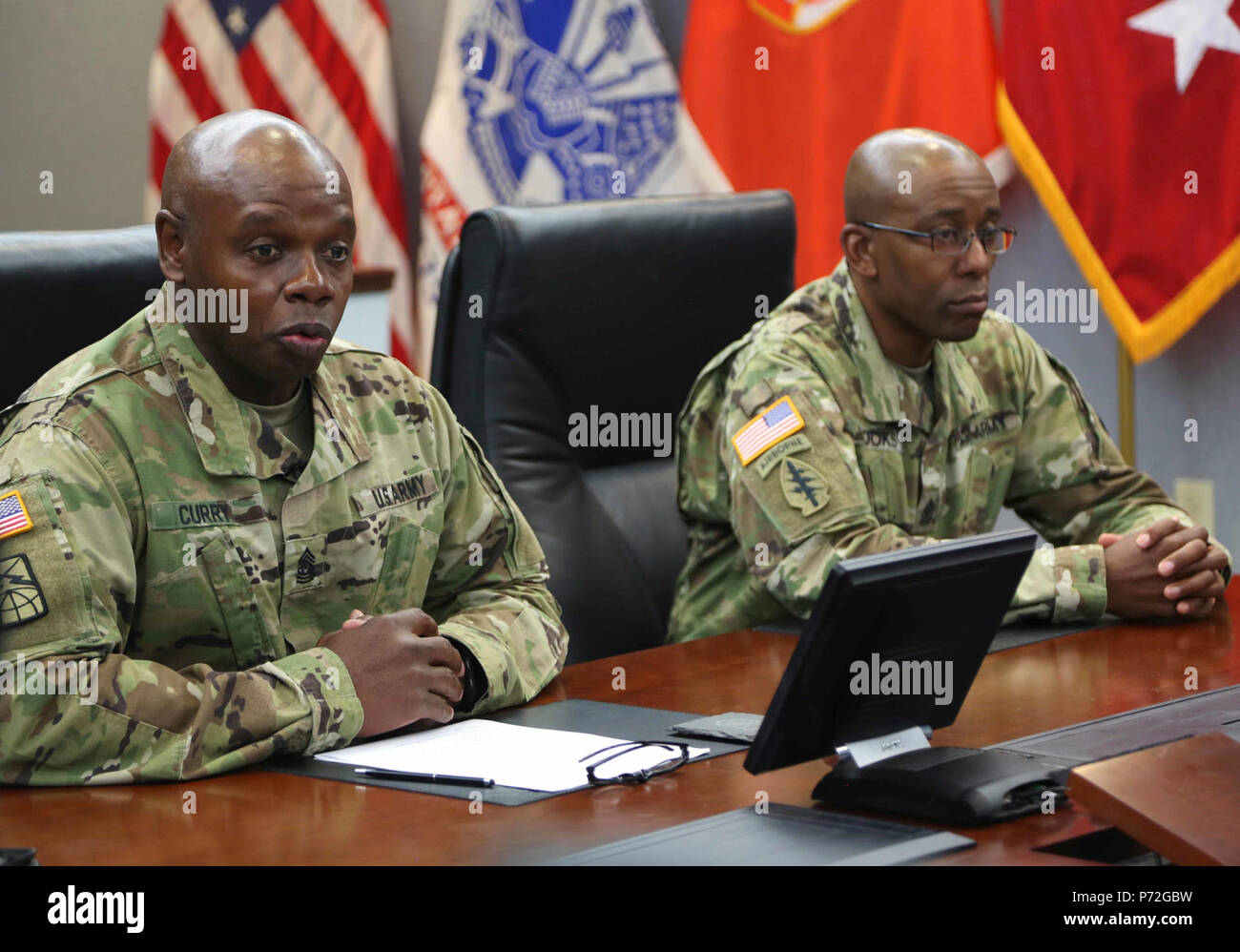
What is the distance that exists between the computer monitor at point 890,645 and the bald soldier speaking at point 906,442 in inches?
29.5

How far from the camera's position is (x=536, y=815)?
133 centimetres

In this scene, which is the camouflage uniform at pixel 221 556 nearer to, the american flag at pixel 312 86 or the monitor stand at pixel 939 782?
the monitor stand at pixel 939 782

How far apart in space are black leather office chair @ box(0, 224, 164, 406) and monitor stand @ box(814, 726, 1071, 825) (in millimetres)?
1045

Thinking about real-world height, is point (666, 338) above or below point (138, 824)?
above

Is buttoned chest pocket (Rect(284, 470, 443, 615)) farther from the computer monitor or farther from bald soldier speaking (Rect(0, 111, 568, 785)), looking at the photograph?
the computer monitor

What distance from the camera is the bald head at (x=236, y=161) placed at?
64.4 inches

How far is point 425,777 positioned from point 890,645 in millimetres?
437

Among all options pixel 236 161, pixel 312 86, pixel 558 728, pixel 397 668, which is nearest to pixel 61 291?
pixel 236 161

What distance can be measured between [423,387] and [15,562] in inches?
23.1

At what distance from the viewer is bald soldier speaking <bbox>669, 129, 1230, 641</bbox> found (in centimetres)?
219

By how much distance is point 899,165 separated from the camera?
7.93ft
